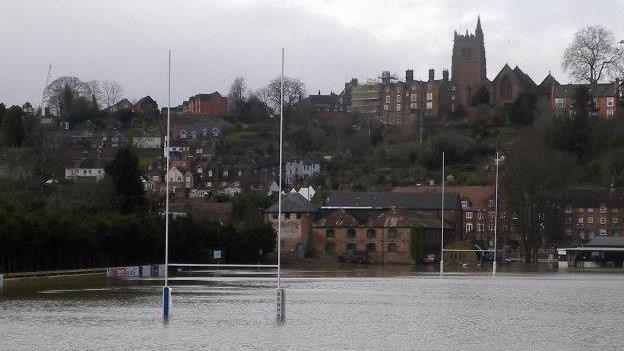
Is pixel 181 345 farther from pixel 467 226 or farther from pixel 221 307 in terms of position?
pixel 467 226

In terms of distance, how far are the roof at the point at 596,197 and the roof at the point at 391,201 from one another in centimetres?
1412

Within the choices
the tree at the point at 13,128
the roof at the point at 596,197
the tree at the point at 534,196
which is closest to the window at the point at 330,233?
the tree at the point at 534,196

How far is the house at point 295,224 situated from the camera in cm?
14012

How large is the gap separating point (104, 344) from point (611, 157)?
12596cm

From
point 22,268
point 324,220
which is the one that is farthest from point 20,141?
point 22,268

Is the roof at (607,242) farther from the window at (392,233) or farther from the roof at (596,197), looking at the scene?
the window at (392,233)

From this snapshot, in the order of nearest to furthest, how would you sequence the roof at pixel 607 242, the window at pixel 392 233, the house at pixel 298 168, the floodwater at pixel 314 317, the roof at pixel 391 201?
1. the floodwater at pixel 314 317
2. the roof at pixel 607 242
3. the window at pixel 392 233
4. the roof at pixel 391 201
5. the house at pixel 298 168

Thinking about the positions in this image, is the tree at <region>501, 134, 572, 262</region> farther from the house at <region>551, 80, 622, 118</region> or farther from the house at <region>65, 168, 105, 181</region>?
the house at <region>65, 168, 105, 181</region>

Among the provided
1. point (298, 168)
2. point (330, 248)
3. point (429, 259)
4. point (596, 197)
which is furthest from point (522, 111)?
point (330, 248)

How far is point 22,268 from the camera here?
8744 centimetres

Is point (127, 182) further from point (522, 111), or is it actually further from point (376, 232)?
point (522, 111)

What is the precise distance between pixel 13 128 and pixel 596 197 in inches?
3322

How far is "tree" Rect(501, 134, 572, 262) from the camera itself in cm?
13288

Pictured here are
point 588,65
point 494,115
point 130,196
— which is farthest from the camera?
point 494,115
